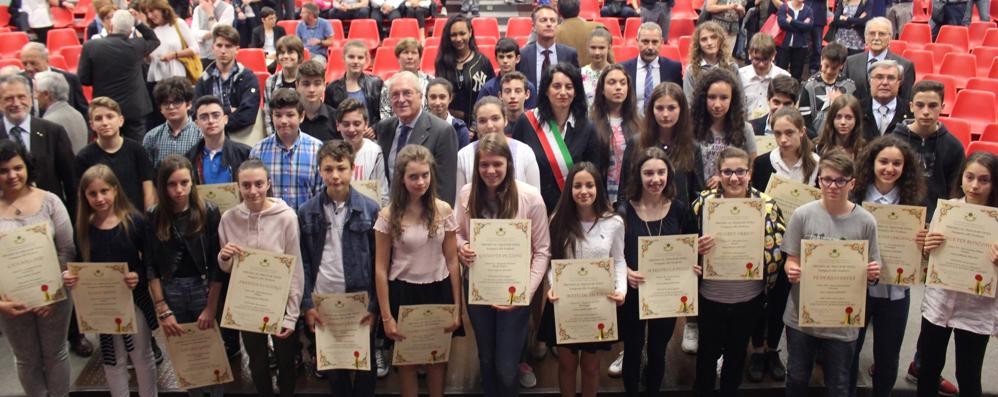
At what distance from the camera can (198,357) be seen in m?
3.94

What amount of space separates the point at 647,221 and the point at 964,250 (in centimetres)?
131

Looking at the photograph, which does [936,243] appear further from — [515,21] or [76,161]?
[515,21]

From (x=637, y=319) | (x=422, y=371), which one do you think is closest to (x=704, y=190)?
(x=637, y=319)

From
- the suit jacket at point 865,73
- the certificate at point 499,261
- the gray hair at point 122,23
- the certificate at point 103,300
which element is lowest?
the certificate at point 103,300

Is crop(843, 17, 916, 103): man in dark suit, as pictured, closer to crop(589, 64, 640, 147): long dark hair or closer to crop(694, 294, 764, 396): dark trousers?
crop(589, 64, 640, 147): long dark hair

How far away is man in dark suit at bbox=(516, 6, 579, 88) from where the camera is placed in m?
6.00

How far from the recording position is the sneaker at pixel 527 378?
445 centimetres

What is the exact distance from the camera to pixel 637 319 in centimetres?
396

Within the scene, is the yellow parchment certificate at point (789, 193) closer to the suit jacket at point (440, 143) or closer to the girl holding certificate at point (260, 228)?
the suit jacket at point (440, 143)

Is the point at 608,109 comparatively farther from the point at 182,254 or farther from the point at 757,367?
the point at 182,254

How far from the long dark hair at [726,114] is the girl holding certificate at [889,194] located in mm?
653

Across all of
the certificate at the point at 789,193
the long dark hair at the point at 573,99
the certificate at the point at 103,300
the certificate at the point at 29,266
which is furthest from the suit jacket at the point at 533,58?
the certificate at the point at 29,266

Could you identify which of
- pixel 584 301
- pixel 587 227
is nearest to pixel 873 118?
pixel 587 227

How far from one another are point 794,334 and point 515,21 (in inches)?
267
